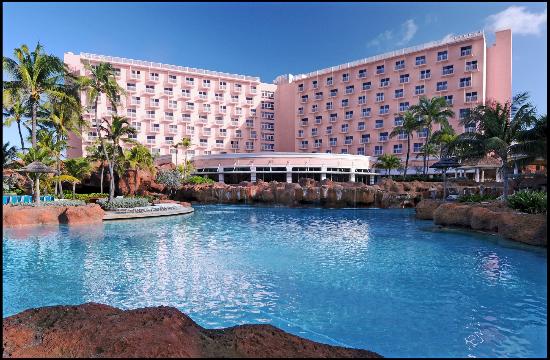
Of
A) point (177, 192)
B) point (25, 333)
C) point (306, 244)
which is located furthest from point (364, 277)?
point (177, 192)

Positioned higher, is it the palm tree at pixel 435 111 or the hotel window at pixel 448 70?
the hotel window at pixel 448 70

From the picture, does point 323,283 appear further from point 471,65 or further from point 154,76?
→ point 154,76

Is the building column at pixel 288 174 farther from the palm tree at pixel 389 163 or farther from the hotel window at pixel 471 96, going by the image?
the hotel window at pixel 471 96

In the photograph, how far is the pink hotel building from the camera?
169 ft

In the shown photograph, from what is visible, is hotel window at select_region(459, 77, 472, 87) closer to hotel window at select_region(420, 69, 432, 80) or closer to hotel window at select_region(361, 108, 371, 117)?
hotel window at select_region(420, 69, 432, 80)

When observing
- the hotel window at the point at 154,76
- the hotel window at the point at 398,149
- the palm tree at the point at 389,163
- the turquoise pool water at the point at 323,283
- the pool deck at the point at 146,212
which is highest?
the hotel window at the point at 154,76

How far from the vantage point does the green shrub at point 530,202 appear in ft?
52.7

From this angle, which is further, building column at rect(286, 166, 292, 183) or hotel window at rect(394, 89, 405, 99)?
hotel window at rect(394, 89, 405, 99)

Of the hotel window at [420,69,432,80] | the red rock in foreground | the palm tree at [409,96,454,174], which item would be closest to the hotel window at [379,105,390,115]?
the hotel window at [420,69,432,80]

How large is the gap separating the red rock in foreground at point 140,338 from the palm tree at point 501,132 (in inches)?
812

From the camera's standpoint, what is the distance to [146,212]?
25109 millimetres

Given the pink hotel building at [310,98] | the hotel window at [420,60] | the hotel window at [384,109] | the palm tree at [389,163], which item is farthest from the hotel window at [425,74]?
the palm tree at [389,163]

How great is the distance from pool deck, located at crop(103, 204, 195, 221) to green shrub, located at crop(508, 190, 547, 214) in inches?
879

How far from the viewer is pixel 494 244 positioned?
15266 millimetres
